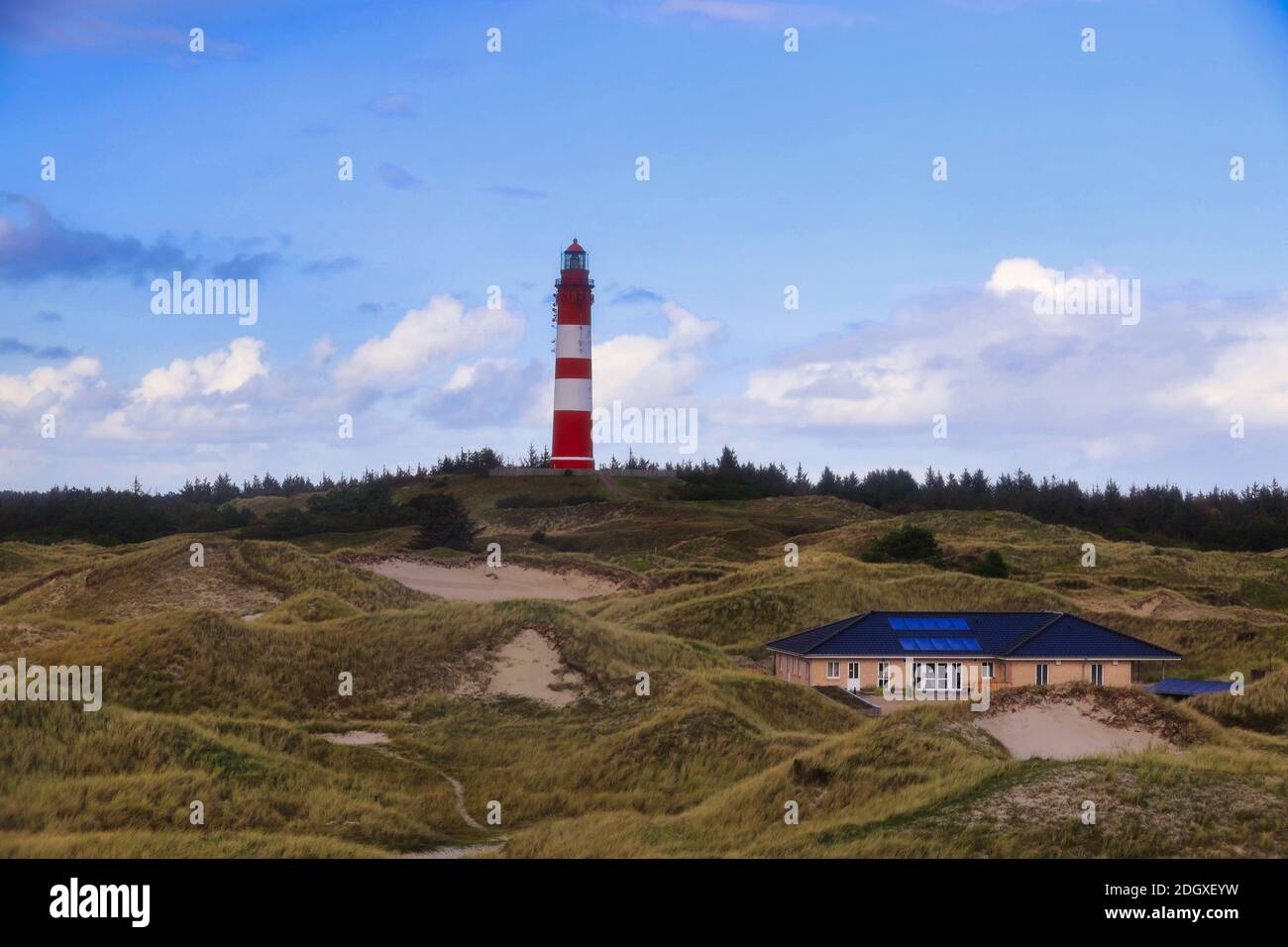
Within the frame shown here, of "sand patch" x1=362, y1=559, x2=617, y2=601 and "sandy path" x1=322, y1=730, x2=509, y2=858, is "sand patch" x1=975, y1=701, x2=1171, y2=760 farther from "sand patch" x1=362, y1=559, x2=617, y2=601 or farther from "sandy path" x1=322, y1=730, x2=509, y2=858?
"sand patch" x1=362, y1=559, x2=617, y2=601

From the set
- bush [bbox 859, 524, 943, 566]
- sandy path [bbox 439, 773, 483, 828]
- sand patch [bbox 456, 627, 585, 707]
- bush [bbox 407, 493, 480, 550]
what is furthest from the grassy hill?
bush [bbox 407, 493, 480, 550]

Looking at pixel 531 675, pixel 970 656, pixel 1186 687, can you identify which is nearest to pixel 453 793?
pixel 531 675

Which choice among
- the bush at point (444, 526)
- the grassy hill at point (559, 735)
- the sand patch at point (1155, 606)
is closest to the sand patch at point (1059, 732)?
the grassy hill at point (559, 735)

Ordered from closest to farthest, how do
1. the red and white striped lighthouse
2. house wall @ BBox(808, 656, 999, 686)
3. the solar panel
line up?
house wall @ BBox(808, 656, 999, 686) < the solar panel < the red and white striped lighthouse

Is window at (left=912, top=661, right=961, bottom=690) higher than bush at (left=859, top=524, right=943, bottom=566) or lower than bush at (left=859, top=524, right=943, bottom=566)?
lower

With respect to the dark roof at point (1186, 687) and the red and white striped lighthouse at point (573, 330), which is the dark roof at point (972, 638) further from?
the red and white striped lighthouse at point (573, 330)

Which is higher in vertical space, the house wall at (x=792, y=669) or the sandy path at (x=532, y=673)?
the sandy path at (x=532, y=673)

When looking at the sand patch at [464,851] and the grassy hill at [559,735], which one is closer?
the sand patch at [464,851]
